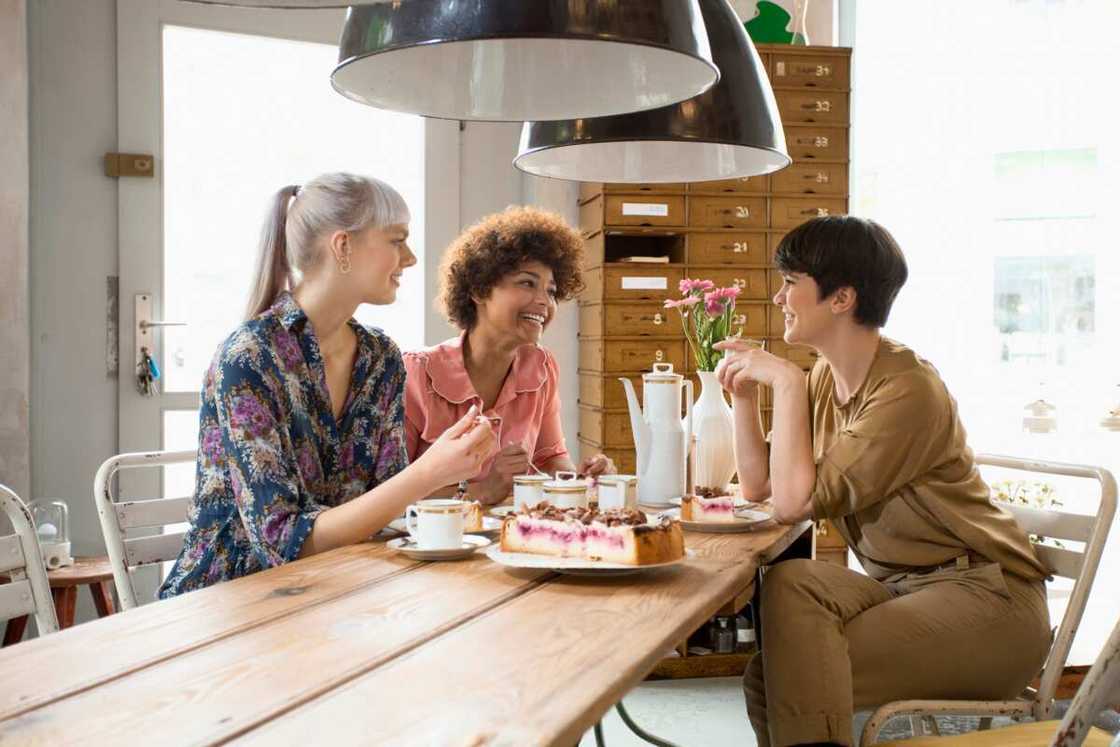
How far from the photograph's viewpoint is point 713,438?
2322mm

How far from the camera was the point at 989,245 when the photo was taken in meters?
4.67

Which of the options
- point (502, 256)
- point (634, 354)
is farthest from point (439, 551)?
point (634, 354)

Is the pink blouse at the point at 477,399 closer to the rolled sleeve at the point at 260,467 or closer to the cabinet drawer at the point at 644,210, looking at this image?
the rolled sleeve at the point at 260,467

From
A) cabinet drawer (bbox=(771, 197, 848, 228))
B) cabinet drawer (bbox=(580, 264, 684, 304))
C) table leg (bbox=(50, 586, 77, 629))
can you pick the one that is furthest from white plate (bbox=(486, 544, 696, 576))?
cabinet drawer (bbox=(771, 197, 848, 228))

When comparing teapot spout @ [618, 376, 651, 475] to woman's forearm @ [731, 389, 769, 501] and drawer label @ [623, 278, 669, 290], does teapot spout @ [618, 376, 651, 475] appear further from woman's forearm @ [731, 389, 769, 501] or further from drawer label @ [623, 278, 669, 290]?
drawer label @ [623, 278, 669, 290]

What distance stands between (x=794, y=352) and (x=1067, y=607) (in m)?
2.33

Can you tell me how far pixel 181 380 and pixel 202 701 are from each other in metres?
2.92

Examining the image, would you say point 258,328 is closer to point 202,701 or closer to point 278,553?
point 278,553

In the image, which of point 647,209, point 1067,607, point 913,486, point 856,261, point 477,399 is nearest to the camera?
point 1067,607

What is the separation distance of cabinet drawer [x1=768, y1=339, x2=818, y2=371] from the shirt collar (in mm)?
1553

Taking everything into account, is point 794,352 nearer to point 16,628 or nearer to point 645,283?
point 645,283

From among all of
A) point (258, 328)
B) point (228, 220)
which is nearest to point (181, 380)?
point (228, 220)

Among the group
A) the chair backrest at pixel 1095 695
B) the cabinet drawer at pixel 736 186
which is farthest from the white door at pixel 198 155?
the chair backrest at pixel 1095 695

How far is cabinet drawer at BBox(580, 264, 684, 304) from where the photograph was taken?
4.04m
